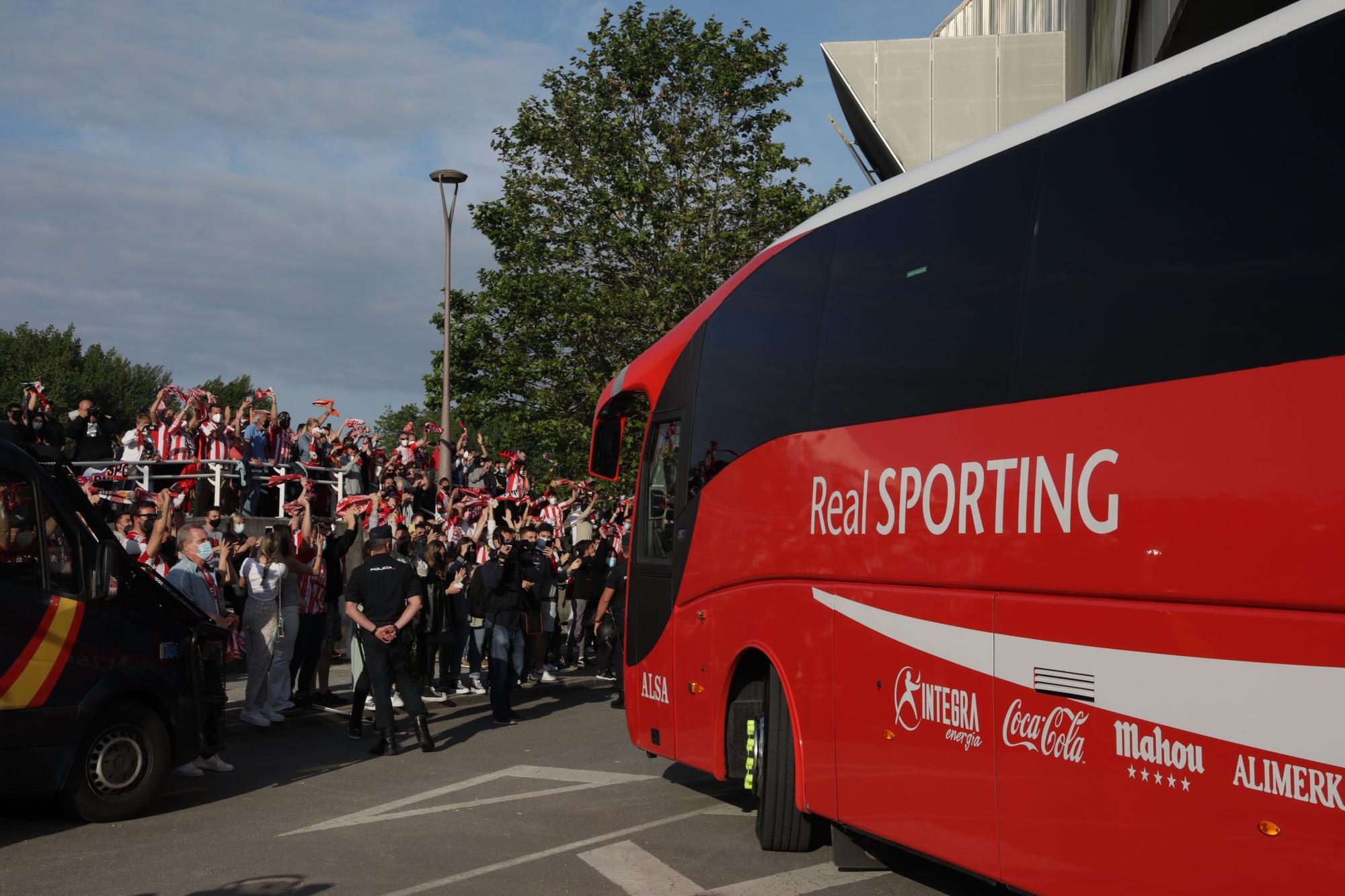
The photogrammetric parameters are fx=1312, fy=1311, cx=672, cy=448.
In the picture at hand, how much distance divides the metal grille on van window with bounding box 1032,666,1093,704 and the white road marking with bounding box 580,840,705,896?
2.41 meters

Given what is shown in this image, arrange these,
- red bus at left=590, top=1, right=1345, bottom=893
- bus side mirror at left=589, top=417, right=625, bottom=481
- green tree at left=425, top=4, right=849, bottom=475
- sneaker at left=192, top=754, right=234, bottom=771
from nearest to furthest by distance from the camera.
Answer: red bus at left=590, top=1, right=1345, bottom=893, sneaker at left=192, top=754, right=234, bottom=771, bus side mirror at left=589, top=417, right=625, bottom=481, green tree at left=425, top=4, right=849, bottom=475

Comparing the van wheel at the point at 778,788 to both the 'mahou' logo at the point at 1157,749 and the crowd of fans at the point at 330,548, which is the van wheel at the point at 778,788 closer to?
the 'mahou' logo at the point at 1157,749

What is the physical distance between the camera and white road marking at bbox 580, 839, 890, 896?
22.5 feet

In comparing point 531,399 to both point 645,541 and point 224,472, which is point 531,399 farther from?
point 645,541

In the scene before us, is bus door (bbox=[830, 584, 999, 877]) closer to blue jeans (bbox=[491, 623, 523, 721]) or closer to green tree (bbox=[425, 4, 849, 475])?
blue jeans (bbox=[491, 623, 523, 721])

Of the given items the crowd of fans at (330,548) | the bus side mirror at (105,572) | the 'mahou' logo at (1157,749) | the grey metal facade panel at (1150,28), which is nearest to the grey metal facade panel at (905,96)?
the crowd of fans at (330,548)

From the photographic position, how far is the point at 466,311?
108ft

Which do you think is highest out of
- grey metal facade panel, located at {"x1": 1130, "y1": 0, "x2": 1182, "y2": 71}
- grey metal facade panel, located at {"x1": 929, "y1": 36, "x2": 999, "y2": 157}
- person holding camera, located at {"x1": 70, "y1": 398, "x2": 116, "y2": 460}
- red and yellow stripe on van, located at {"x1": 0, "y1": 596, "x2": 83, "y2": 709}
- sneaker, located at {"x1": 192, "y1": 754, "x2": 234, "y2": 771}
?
grey metal facade panel, located at {"x1": 929, "y1": 36, "x2": 999, "y2": 157}

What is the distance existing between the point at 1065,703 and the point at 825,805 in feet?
7.41

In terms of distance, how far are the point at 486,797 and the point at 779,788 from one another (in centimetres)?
302

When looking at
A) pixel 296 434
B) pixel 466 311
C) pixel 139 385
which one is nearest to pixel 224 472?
pixel 296 434

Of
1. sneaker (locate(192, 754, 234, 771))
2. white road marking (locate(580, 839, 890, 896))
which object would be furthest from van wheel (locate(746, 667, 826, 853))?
sneaker (locate(192, 754, 234, 771))

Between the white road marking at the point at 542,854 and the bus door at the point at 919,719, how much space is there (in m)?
1.91

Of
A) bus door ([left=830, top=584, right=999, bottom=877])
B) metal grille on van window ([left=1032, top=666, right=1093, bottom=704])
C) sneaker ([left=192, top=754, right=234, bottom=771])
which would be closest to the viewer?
metal grille on van window ([left=1032, top=666, right=1093, bottom=704])
